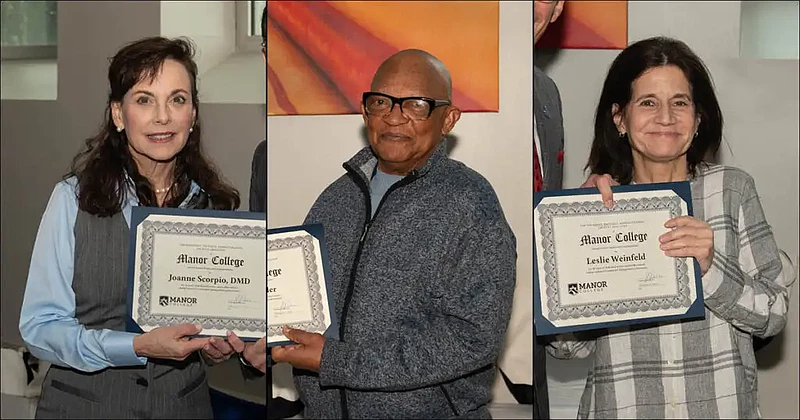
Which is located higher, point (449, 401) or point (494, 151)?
point (494, 151)

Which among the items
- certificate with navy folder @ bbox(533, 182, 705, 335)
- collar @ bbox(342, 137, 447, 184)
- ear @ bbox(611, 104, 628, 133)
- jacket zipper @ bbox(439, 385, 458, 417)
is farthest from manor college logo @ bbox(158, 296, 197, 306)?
ear @ bbox(611, 104, 628, 133)

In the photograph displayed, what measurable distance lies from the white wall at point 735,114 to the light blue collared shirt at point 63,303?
73cm

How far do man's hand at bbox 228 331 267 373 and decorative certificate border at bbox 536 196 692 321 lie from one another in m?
0.52

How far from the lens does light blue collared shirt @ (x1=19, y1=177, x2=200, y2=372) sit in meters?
1.69

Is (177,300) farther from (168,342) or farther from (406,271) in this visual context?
(406,271)

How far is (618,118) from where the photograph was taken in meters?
1.81

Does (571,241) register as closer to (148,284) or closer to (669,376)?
(669,376)

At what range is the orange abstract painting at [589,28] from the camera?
1.84 m

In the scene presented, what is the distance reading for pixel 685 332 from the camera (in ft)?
5.97

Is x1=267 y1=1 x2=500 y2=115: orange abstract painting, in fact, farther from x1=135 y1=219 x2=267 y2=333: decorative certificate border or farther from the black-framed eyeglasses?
x1=135 y1=219 x2=267 y2=333: decorative certificate border

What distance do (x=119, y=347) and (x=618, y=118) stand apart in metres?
1.01

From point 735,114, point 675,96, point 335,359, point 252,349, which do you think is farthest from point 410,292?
point 735,114

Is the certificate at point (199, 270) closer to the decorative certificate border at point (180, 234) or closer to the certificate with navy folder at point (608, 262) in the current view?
the decorative certificate border at point (180, 234)

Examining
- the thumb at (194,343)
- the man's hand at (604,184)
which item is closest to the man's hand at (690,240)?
the man's hand at (604,184)
